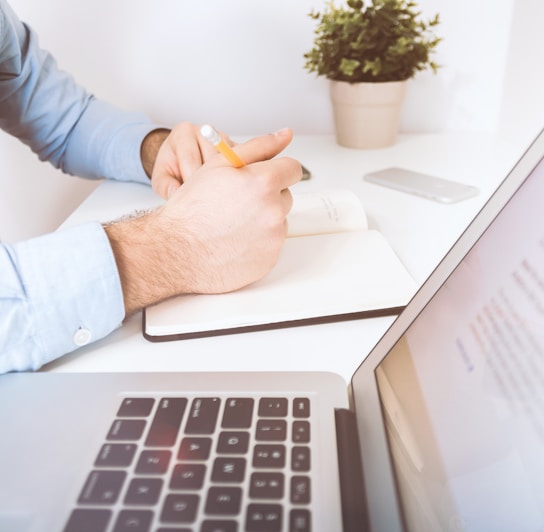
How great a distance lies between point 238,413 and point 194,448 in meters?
0.04

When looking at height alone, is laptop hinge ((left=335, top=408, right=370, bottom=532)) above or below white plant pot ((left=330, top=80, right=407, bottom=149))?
above

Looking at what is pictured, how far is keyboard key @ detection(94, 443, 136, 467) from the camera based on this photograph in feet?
1.01

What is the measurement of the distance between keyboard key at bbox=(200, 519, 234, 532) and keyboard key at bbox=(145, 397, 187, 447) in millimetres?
60

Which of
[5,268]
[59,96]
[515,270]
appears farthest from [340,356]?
[59,96]

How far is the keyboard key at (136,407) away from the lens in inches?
13.7

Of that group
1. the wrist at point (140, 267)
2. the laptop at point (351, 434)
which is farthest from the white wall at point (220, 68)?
the laptop at point (351, 434)

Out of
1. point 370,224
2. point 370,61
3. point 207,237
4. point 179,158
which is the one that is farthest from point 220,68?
point 207,237

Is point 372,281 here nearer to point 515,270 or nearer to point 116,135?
point 515,270

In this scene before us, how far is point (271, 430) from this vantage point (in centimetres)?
33

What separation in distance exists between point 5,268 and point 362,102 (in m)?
0.71

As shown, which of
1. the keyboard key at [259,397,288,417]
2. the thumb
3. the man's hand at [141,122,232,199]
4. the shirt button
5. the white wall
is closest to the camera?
the keyboard key at [259,397,288,417]

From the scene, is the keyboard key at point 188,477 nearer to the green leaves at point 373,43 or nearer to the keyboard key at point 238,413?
the keyboard key at point 238,413

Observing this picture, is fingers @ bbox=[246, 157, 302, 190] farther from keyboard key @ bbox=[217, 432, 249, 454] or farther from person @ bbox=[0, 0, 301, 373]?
keyboard key @ bbox=[217, 432, 249, 454]

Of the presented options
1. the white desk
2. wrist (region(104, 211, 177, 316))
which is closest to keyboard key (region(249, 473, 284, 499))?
the white desk
